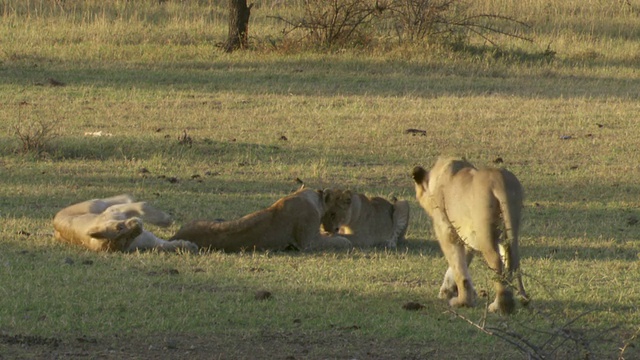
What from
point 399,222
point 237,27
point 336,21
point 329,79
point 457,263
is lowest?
point 329,79

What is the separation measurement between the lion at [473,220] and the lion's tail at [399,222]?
1.93 meters

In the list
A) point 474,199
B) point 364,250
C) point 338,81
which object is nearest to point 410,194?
point 364,250

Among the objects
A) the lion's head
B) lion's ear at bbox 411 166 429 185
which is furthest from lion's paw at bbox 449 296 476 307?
the lion's head

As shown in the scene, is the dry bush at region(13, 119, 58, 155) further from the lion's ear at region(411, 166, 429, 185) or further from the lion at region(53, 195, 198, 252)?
the lion's ear at region(411, 166, 429, 185)

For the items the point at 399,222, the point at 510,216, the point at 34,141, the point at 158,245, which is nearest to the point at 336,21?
the point at 34,141

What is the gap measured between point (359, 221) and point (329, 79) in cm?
899

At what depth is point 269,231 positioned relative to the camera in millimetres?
Result: 7949

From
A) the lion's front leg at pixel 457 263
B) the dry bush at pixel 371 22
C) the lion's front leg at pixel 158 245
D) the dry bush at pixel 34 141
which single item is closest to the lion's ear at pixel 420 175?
the lion's front leg at pixel 457 263

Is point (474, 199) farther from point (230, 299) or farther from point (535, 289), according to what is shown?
point (230, 299)

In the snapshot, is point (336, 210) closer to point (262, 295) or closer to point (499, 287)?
point (262, 295)

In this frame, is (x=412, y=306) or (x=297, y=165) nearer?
(x=412, y=306)

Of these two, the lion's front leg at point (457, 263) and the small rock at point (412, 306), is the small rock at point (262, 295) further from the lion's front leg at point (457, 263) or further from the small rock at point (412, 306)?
the lion's front leg at point (457, 263)

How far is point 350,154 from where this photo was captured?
12.3 meters

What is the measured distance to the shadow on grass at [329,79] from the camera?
16.4 meters
